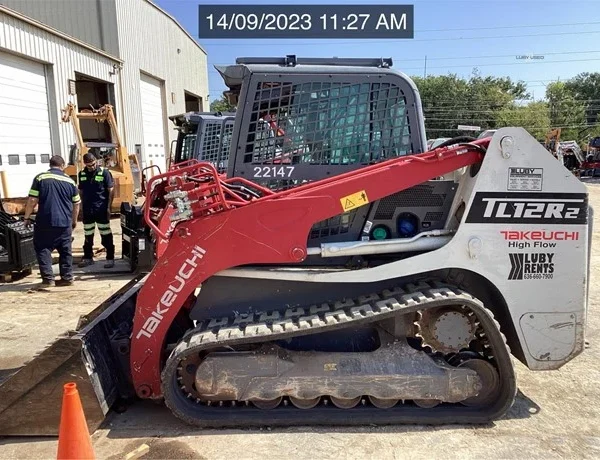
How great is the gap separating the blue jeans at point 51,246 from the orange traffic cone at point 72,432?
4.70 meters

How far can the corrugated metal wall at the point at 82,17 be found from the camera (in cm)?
1888

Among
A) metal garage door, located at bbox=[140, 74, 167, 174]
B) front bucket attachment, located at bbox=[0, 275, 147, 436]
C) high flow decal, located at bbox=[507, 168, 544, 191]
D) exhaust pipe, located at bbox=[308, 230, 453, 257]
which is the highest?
metal garage door, located at bbox=[140, 74, 167, 174]

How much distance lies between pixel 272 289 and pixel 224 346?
0.51 metres

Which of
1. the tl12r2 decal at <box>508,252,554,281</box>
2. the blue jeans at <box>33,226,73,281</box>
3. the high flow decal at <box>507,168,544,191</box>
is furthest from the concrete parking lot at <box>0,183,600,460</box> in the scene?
the blue jeans at <box>33,226,73,281</box>

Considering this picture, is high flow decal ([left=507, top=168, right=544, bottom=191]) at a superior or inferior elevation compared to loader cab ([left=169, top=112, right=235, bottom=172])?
inferior

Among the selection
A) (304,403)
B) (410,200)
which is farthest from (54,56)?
(304,403)

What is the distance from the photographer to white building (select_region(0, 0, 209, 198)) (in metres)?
13.2

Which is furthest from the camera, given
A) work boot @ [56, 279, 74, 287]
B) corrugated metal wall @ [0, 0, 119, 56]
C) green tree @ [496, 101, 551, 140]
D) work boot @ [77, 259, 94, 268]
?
green tree @ [496, 101, 551, 140]

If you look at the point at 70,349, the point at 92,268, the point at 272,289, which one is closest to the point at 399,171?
the point at 272,289

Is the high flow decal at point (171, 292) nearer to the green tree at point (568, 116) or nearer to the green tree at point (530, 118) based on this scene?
the green tree at point (530, 118)

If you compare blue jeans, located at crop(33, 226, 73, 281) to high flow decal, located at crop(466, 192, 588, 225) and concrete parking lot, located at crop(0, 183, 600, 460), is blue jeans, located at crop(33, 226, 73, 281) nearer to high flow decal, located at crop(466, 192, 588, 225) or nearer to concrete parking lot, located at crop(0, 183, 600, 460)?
concrete parking lot, located at crop(0, 183, 600, 460)

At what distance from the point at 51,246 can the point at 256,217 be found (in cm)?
475

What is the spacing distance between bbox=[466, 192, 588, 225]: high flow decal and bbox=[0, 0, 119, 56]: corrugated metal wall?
18662mm

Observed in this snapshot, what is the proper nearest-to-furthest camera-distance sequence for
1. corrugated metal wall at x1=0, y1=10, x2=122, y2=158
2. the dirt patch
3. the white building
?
the dirt patch < corrugated metal wall at x1=0, y1=10, x2=122, y2=158 < the white building
